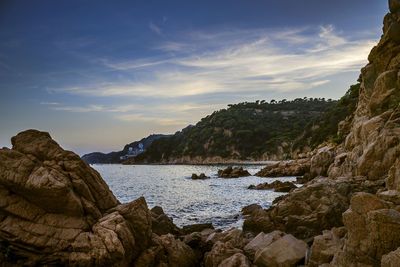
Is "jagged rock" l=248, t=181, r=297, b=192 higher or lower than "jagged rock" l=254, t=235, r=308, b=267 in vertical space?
lower

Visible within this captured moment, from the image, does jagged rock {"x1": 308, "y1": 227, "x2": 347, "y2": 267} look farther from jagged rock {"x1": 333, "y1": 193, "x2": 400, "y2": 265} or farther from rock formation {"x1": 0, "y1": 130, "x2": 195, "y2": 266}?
rock formation {"x1": 0, "y1": 130, "x2": 195, "y2": 266}

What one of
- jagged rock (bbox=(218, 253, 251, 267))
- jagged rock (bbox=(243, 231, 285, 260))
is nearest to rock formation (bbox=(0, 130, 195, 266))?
jagged rock (bbox=(218, 253, 251, 267))

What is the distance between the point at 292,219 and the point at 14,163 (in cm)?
1172

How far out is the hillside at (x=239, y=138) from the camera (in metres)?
139

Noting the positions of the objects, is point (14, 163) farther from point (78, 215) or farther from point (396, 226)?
point (396, 226)

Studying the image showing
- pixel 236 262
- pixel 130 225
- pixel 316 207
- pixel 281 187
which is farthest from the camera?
pixel 281 187

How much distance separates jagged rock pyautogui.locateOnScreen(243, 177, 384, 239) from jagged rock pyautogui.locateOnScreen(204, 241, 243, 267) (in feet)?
13.2

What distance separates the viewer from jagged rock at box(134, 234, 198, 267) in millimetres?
8883

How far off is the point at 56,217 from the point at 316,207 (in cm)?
1088

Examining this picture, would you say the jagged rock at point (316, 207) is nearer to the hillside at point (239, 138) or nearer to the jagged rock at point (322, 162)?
the jagged rock at point (322, 162)

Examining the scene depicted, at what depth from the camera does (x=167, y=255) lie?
31.4 ft

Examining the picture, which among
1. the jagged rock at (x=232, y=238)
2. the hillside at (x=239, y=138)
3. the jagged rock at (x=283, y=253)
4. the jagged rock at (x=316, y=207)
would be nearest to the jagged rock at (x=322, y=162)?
the jagged rock at (x=316, y=207)

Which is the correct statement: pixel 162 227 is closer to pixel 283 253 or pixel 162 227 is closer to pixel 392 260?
pixel 283 253

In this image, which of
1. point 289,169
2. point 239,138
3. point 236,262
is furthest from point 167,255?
point 239,138
